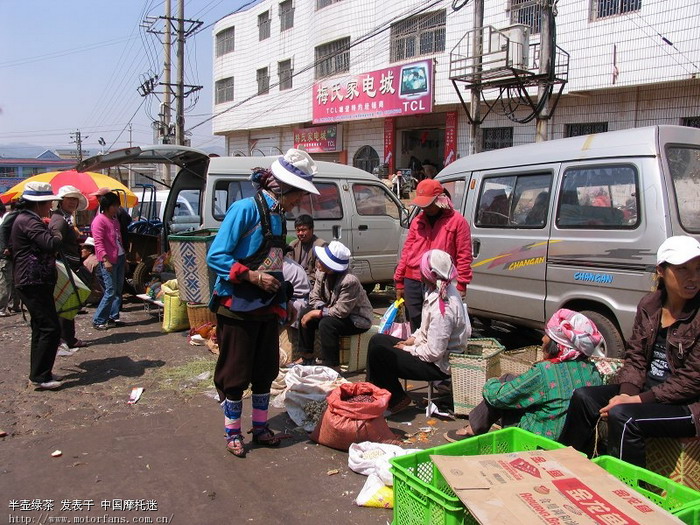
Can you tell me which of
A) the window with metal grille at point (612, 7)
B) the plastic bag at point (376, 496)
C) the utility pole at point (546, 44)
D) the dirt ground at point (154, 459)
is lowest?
the dirt ground at point (154, 459)

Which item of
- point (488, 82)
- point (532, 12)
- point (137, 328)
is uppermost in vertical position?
point (532, 12)

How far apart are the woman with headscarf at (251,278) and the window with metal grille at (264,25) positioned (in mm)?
24689

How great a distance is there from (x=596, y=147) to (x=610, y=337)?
1662mm

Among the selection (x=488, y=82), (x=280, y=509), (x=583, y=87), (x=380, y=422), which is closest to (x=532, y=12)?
(x=583, y=87)

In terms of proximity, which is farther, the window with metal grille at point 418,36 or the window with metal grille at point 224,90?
the window with metal grille at point 224,90

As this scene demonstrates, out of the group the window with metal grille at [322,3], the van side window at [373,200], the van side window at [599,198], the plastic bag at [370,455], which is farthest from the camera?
the window with metal grille at [322,3]

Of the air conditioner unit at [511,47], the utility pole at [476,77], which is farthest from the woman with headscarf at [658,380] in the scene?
the air conditioner unit at [511,47]

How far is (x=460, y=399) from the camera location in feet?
14.9

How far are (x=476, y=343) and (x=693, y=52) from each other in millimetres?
10282

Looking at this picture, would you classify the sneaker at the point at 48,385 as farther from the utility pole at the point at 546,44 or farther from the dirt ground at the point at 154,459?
the utility pole at the point at 546,44

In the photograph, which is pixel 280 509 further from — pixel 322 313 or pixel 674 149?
pixel 674 149

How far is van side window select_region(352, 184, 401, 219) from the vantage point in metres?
8.67

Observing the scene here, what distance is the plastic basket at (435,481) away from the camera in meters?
2.25

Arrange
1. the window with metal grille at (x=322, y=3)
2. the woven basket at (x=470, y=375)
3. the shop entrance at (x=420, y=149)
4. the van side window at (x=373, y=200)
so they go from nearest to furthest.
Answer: the woven basket at (x=470, y=375) < the van side window at (x=373, y=200) < the shop entrance at (x=420, y=149) < the window with metal grille at (x=322, y=3)
